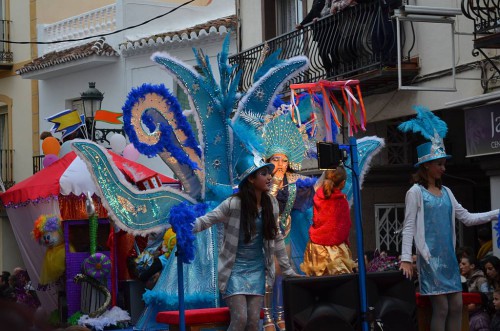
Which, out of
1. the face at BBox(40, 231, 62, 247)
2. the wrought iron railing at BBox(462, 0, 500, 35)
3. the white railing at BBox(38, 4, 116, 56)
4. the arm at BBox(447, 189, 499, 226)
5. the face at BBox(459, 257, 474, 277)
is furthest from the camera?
the white railing at BBox(38, 4, 116, 56)

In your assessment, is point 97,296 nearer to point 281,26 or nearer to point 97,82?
point 281,26

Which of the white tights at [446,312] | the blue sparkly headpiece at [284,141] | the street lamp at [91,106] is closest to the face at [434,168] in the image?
the white tights at [446,312]

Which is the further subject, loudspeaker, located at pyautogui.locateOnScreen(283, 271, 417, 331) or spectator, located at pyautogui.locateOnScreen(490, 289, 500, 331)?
spectator, located at pyautogui.locateOnScreen(490, 289, 500, 331)

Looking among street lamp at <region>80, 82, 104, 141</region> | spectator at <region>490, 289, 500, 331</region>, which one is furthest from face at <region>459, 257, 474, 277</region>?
street lamp at <region>80, 82, 104, 141</region>

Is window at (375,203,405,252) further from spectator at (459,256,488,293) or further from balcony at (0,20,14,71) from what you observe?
balcony at (0,20,14,71)

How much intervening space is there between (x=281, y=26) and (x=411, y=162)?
404 cm

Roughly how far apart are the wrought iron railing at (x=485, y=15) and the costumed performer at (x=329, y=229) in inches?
110

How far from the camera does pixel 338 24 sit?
1348cm

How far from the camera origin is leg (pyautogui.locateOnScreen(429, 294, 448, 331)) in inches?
279

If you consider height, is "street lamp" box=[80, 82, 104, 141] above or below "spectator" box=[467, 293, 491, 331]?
above

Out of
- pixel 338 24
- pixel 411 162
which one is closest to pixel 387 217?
pixel 411 162

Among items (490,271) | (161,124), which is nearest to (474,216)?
(490,271)

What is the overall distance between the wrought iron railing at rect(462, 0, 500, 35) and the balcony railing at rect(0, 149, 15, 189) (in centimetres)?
1561

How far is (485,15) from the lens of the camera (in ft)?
35.6
